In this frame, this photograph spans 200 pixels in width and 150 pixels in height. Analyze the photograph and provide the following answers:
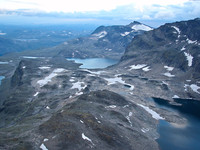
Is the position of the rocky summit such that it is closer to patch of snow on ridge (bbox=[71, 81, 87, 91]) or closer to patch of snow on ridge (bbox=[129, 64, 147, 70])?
patch of snow on ridge (bbox=[71, 81, 87, 91])

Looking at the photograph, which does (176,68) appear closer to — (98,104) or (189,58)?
(189,58)

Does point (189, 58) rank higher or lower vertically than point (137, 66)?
higher

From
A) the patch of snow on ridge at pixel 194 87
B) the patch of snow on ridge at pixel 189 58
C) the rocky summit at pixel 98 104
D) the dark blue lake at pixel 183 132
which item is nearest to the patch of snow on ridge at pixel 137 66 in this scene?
the rocky summit at pixel 98 104

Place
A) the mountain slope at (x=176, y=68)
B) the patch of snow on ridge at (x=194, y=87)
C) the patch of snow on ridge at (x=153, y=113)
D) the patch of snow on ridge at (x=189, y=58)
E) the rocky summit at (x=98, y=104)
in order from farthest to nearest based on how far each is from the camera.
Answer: the patch of snow on ridge at (x=189, y=58), the mountain slope at (x=176, y=68), the patch of snow on ridge at (x=194, y=87), the patch of snow on ridge at (x=153, y=113), the rocky summit at (x=98, y=104)

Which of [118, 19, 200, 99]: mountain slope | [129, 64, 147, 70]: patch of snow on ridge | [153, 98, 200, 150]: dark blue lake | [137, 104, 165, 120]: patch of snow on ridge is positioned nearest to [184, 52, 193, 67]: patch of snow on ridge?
[118, 19, 200, 99]: mountain slope

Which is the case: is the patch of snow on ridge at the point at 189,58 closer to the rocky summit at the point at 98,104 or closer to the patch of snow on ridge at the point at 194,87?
the rocky summit at the point at 98,104

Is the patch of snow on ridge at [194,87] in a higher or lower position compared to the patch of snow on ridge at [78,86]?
higher

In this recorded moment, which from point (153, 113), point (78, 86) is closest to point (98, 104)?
point (153, 113)
